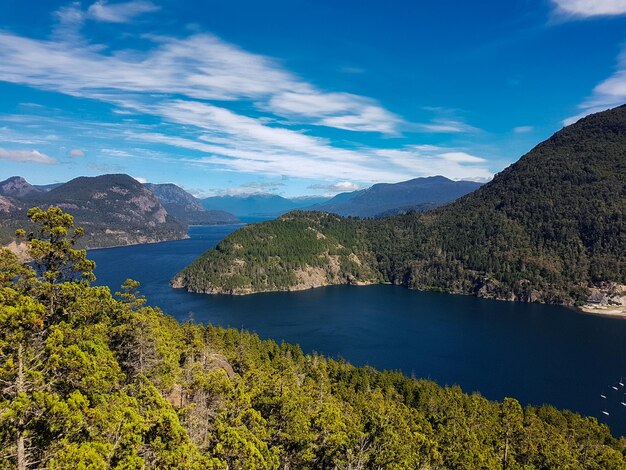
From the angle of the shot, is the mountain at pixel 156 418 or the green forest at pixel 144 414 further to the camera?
the green forest at pixel 144 414

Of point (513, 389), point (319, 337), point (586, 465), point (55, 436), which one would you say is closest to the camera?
point (55, 436)

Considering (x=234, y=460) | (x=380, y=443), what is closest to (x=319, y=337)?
(x=380, y=443)

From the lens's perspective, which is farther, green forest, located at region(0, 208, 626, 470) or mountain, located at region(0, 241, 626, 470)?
green forest, located at region(0, 208, 626, 470)

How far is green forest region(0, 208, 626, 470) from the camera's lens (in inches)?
1000

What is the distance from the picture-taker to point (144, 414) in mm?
32031

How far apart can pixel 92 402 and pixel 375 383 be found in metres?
87.4

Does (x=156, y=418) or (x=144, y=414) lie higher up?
(x=156, y=418)

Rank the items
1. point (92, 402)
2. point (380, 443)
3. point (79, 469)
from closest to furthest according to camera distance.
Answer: point (79, 469)
point (92, 402)
point (380, 443)

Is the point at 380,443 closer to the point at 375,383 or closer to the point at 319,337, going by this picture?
the point at 375,383

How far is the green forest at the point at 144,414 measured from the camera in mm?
25406

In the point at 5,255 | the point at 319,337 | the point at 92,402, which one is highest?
the point at 5,255

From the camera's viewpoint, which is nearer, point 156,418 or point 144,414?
point 156,418

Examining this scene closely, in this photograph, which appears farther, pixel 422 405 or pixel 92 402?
pixel 422 405

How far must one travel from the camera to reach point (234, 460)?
31.6m
